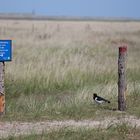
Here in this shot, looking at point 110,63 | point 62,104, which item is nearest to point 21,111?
point 62,104

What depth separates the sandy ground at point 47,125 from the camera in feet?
31.9

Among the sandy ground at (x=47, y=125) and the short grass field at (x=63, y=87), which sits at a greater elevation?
the short grass field at (x=63, y=87)

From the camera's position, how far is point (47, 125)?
1042 cm

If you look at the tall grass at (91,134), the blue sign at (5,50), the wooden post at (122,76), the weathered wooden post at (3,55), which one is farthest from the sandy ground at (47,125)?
the blue sign at (5,50)

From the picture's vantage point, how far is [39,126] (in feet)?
33.9

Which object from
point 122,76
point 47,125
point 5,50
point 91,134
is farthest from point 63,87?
point 91,134

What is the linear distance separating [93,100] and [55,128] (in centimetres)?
320

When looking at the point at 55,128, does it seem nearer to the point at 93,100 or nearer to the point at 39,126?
the point at 39,126

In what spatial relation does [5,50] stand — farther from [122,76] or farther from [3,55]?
[122,76]

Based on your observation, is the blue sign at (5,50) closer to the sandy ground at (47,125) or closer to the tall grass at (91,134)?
the sandy ground at (47,125)

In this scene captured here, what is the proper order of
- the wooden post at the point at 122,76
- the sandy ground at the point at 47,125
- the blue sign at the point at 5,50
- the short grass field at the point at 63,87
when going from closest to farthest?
the sandy ground at the point at 47,125, the blue sign at the point at 5,50, the short grass field at the point at 63,87, the wooden post at the point at 122,76

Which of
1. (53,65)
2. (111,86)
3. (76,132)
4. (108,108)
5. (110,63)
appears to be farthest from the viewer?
(110,63)

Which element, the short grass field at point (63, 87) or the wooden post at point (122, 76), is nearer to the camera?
the short grass field at point (63, 87)

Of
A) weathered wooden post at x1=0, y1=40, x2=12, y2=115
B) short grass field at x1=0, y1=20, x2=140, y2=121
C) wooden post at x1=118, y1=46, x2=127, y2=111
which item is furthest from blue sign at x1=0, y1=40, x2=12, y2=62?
wooden post at x1=118, y1=46, x2=127, y2=111
